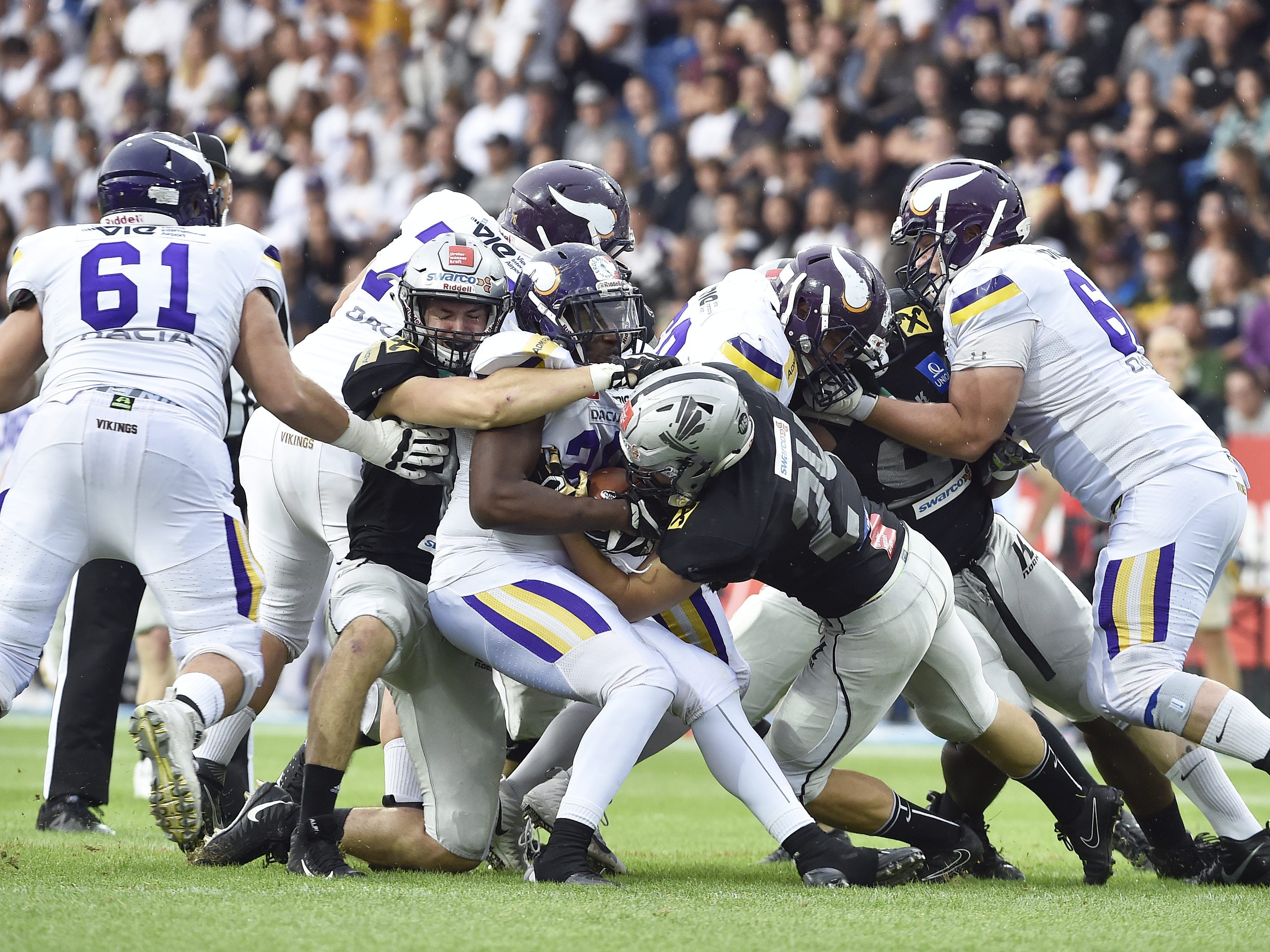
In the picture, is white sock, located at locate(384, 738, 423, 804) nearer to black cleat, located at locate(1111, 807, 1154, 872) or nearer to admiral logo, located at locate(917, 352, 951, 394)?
admiral logo, located at locate(917, 352, 951, 394)

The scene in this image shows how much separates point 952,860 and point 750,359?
166 centimetres

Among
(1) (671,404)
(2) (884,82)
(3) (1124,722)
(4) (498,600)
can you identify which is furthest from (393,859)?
(2) (884,82)

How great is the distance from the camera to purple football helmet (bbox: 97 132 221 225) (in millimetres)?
4688

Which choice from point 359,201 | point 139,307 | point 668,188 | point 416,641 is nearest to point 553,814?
point 416,641

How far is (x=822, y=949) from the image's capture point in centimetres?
313

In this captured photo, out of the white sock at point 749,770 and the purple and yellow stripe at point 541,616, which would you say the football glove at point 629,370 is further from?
the white sock at point 749,770

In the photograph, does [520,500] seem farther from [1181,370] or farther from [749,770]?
[1181,370]

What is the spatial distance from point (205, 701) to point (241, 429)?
2208mm

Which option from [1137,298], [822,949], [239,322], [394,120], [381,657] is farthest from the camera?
[394,120]

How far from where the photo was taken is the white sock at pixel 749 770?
4.07 meters

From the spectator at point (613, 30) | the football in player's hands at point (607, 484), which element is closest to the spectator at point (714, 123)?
the spectator at point (613, 30)

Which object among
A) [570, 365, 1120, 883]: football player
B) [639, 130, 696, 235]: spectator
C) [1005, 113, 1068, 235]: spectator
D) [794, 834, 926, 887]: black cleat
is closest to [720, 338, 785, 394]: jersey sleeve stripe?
[570, 365, 1120, 883]: football player

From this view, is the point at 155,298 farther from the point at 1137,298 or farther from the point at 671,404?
the point at 1137,298

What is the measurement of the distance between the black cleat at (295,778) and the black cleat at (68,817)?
1.03 metres
